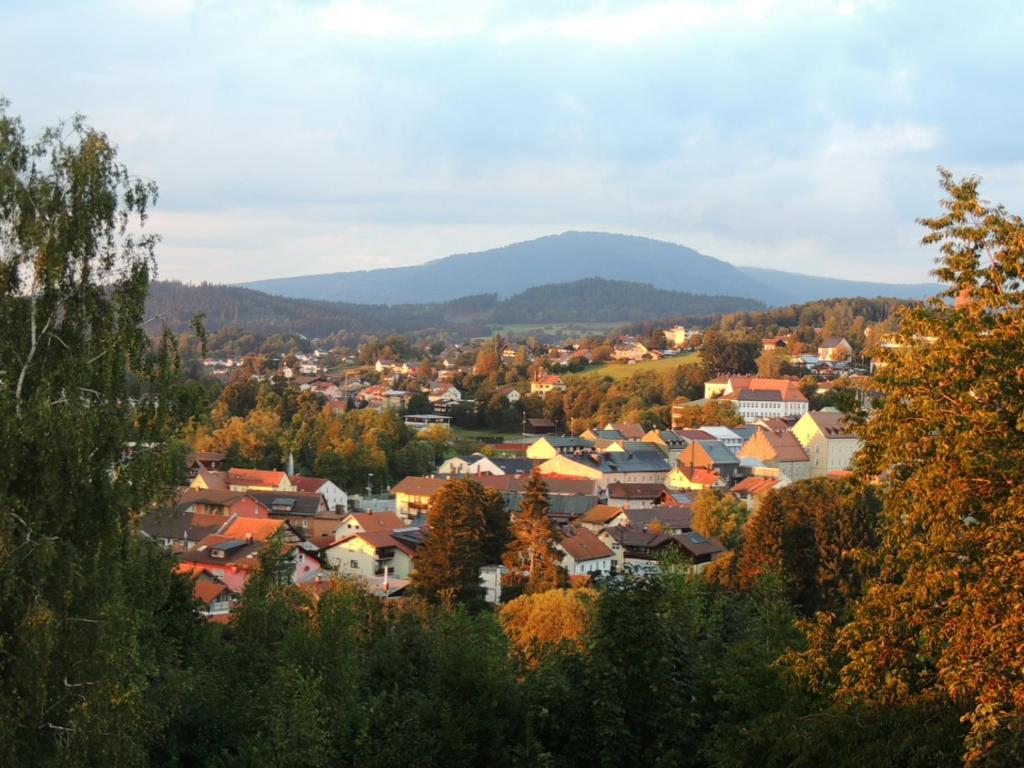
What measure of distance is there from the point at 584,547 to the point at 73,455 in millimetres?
25490

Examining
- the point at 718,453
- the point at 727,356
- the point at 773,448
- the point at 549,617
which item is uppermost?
the point at 727,356

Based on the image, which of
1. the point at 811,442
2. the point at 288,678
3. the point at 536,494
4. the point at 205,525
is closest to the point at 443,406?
the point at 811,442

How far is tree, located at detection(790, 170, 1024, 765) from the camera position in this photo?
254 inches

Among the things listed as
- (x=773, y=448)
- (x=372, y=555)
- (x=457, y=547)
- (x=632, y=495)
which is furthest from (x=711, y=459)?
(x=457, y=547)

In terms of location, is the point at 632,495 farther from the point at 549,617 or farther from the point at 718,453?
the point at 549,617

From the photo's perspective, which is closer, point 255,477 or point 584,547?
point 584,547

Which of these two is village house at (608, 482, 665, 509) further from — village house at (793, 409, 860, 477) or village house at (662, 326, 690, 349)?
village house at (662, 326, 690, 349)

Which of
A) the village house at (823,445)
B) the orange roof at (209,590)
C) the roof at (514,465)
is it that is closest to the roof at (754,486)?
the roof at (514,465)

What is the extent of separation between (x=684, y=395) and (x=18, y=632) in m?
70.0

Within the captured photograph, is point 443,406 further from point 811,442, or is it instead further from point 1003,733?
point 1003,733

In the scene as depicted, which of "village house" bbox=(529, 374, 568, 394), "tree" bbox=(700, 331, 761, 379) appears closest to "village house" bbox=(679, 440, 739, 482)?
"village house" bbox=(529, 374, 568, 394)

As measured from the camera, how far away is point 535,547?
2698 centimetres

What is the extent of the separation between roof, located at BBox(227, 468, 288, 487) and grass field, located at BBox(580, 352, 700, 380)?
40.1 m

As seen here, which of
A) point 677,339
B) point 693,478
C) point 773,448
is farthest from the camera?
point 677,339
